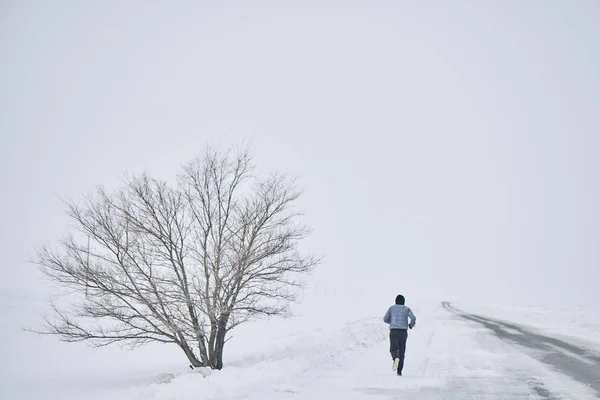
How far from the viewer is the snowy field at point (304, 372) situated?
8.95 m

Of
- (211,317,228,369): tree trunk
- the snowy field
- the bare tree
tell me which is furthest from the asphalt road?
(211,317,228,369): tree trunk

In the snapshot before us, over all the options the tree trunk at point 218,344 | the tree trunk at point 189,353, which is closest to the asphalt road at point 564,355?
the tree trunk at point 218,344

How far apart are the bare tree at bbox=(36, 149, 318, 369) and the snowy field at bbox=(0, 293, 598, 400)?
1.70 meters

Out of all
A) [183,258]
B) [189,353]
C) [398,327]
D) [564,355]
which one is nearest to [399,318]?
[398,327]

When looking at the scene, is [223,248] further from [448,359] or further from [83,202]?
[448,359]

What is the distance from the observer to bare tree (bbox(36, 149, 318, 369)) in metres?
14.7

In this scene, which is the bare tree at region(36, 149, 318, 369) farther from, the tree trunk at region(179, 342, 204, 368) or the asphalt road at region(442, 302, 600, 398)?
the asphalt road at region(442, 302, 600, 398)

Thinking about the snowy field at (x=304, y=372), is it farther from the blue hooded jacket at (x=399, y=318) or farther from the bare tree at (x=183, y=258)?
the bare tree at (x=183, y=258)

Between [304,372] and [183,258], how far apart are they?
615 centimetres

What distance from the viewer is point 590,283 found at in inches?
4660

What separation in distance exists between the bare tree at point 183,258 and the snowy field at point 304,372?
1.70 metres

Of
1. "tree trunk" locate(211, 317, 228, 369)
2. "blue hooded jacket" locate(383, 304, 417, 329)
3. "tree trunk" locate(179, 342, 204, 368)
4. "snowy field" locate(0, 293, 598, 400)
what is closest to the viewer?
"snowy field" locate(0, 293, 598, 400)

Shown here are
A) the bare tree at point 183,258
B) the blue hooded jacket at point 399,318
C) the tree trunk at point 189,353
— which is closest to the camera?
the blue hooded jacket at point 399,318

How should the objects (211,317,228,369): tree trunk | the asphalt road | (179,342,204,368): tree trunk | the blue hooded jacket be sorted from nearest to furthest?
the asphalt road
the blue hooded jacket
(179,342,204,368): tree trunk
(211,317,228,369): tree trunk
